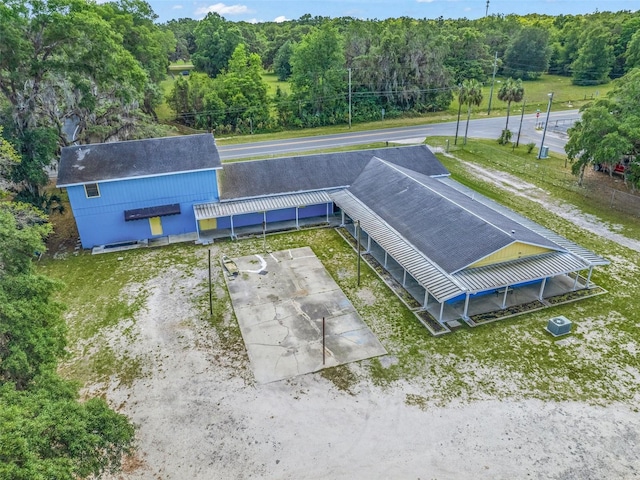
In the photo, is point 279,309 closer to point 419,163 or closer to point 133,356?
point 133,356

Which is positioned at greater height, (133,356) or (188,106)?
(188,106)

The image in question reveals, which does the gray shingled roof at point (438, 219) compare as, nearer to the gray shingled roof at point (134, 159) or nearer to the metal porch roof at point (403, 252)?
the metal porch roof at point (403, 252)

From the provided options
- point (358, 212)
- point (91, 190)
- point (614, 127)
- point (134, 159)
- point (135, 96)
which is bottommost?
point (358, 212)

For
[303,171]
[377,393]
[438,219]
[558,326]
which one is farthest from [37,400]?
[303,171]

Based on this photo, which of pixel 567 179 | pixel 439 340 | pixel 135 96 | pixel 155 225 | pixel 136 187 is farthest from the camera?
pixel 135 96

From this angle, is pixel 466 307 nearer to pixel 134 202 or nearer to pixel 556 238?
pixel 556 238

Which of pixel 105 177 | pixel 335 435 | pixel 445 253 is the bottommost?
pixel 335 435

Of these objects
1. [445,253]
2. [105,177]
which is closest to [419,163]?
[445,253]
